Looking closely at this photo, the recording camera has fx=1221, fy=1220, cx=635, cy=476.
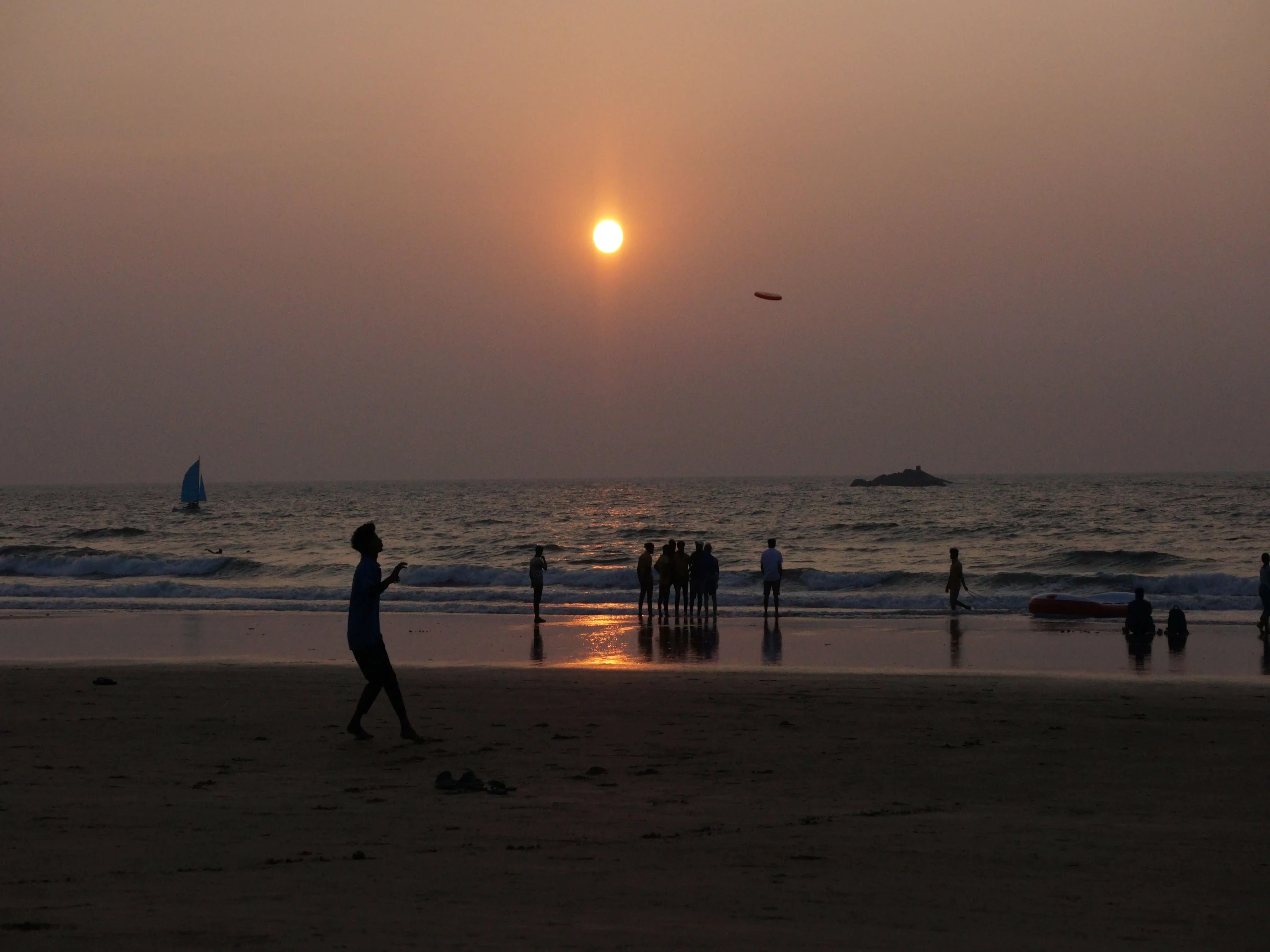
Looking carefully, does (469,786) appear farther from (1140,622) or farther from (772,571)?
(772,571)

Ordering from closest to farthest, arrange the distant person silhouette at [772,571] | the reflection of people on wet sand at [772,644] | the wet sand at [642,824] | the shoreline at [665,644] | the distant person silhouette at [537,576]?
1. the wet sand at [642,824]
2. the shoreline at [665,644]
3. the reflection of people on wet sand at [772,644]
4. the distant person silhouette at [537,576]
5. the distant person silhouette at [772,571]

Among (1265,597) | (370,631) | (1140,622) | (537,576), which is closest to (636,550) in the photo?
(537,576)

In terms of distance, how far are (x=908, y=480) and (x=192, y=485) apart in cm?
9305

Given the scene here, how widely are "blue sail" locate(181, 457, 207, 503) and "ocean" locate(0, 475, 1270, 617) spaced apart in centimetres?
252

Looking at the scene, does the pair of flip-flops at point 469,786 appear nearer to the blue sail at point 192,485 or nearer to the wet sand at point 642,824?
the wet sand at point 642,824

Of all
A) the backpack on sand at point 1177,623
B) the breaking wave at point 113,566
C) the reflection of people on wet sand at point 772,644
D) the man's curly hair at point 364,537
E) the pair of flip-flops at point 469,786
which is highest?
the man's curly hair at point 364,537

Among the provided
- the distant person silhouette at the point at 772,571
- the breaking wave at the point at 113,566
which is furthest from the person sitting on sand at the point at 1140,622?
the breaking wave at the point at 113,566

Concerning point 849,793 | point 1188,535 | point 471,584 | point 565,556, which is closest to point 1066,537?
point 1188,535

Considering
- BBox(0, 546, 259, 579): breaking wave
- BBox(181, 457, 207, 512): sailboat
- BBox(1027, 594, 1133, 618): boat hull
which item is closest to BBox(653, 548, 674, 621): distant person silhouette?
BBox(1027, 594, 1133, 618): boat hull

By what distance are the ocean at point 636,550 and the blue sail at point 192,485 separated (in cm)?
252

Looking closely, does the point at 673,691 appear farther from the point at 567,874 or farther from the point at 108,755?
the point at 567,874

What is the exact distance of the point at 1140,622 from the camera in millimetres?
19828

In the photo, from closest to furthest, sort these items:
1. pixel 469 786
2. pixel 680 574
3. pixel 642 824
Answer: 1. pixel 642 824
2. pixel 469 786
3. pixel 680 574

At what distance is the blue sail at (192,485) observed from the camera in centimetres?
11075
